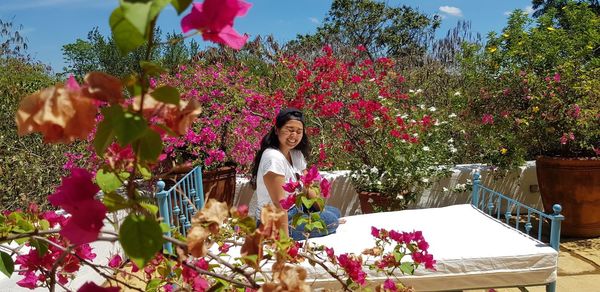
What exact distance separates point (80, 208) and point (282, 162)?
2017 millimetres

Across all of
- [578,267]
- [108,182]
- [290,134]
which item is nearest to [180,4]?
[108,182]

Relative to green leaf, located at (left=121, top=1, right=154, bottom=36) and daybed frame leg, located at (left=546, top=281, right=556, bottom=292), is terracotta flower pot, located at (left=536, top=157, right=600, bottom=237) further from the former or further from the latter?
green leaf, located at (left=121, top=1, right=154, bottom=36)

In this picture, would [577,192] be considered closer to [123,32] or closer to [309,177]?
[309,177]

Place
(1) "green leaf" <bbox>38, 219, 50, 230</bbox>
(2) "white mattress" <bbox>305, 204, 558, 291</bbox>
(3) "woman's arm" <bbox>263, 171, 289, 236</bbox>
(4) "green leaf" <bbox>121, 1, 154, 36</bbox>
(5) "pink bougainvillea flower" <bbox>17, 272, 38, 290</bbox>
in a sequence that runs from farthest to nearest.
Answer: (3) "woman's arm" <bbox>263, 171, 289, 236</bbox> < (2) "white mattress" <bbox>305, 204, 558, 291</bbox> < (5) "pink bougainvillea flower" <bbox>17, 272, 38, 290</bbox> < (1) "green leaf" <bbox>38, 219, 50, 230</bbox> < (4) "green leaf" <bbox>121, 1, 154, 36</bbox>

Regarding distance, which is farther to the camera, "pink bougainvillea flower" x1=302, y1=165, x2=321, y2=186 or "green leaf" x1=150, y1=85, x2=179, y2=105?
"pink bougainvillea flower" x1=302, y1=165, x2=321, y2=186

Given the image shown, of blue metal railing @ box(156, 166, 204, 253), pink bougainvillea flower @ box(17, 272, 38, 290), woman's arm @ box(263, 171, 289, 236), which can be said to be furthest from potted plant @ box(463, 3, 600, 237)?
pink bougainvillea flower @ box(17, 272, 38, 290)

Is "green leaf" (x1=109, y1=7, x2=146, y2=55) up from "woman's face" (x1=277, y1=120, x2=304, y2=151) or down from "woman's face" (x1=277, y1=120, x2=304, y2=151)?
up

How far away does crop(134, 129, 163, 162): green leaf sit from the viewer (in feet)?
1.33

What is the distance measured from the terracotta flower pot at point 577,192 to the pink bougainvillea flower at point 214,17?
150 inches

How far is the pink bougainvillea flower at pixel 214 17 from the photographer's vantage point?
43 cm

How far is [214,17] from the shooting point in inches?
16.8

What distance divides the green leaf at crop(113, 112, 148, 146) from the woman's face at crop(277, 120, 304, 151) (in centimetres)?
222

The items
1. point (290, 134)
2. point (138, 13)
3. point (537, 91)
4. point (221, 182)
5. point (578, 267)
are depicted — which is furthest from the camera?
point (537, 91)

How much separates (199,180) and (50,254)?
2303 millimetres
